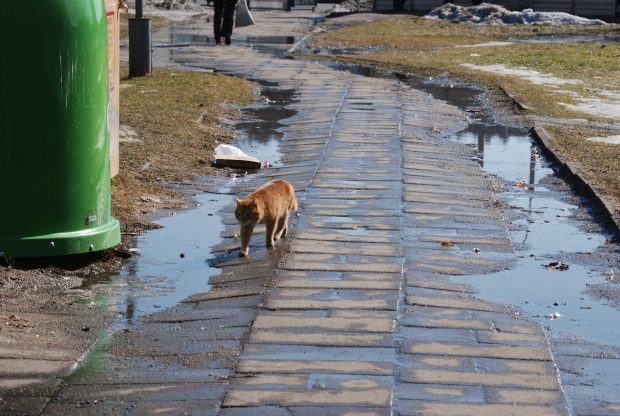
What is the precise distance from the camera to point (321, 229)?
A: 966 centimetres

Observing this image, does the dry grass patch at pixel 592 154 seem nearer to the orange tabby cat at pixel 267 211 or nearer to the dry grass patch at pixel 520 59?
the dry grass patch at pixel 520 59

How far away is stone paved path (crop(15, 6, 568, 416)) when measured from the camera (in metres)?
5.73

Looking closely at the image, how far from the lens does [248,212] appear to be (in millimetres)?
8891

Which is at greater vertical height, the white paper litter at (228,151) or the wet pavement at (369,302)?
the white paper litter at (228,151)

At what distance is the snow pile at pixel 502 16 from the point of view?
131 ft

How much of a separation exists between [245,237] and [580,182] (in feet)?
14.1

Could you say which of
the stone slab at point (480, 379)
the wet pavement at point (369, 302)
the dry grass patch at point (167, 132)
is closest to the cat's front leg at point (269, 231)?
the wet pavement at point (369, 302)

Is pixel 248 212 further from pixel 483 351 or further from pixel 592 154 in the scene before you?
pixel 592 154

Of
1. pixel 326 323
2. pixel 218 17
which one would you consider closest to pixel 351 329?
pixel 326 323

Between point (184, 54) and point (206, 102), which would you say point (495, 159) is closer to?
point (206, 102)

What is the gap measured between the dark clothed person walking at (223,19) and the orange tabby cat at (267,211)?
61.7 feet

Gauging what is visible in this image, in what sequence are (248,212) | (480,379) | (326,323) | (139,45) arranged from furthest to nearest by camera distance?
(139,45)
(248,212)
(326,323)
(480,379)

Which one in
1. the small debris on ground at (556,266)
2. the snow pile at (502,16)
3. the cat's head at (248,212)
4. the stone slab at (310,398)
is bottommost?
the small debris on ground at (556,266)

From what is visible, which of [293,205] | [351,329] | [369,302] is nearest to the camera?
[351,329]
